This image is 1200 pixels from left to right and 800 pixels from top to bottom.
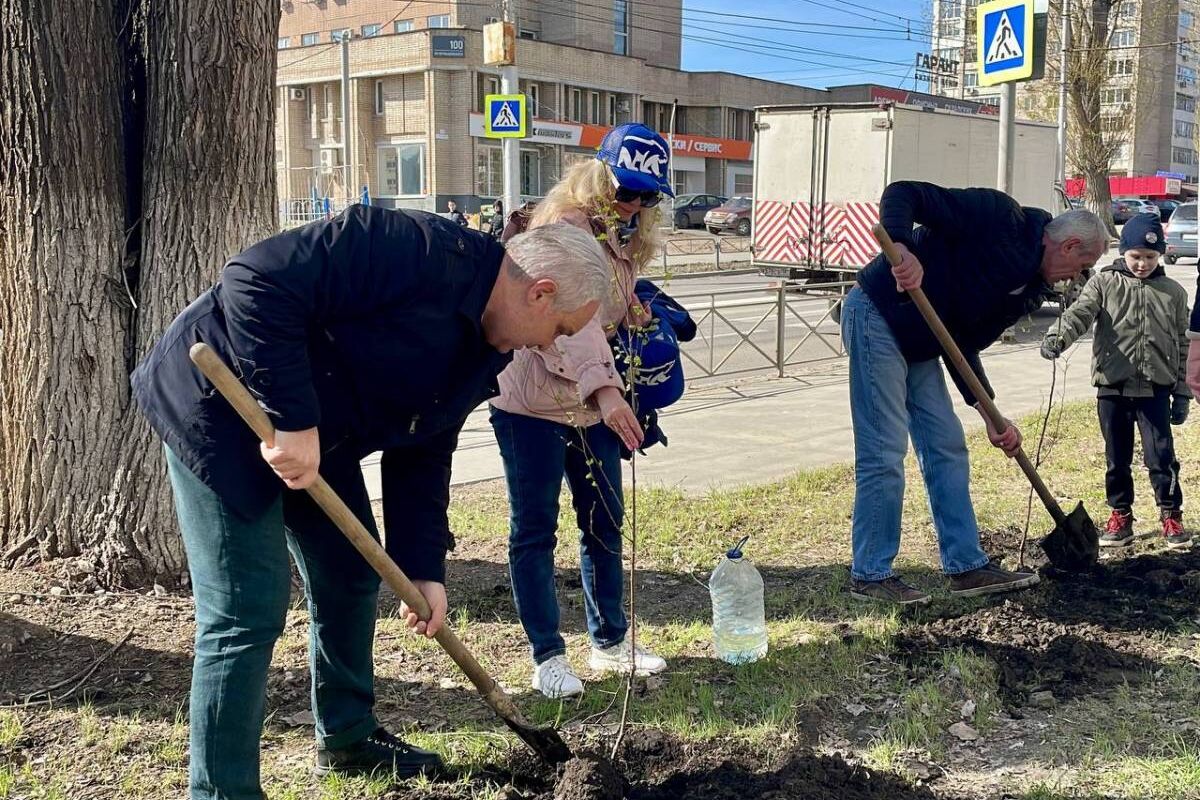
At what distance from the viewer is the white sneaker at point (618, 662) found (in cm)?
383

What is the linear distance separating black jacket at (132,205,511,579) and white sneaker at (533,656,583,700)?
1.20 metres

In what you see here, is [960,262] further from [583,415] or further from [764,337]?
[764,337]

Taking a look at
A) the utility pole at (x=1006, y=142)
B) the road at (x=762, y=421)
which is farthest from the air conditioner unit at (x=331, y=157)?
the utility pole at (x=1006, y=142)

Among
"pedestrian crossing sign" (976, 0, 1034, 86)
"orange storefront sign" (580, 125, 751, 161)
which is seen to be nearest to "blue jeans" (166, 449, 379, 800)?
"pedestrian crossing sign" (976, 0, 1034, 86)

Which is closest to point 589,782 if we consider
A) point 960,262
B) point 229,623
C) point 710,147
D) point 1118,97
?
point 229,623

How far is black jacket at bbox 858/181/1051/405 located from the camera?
429cm

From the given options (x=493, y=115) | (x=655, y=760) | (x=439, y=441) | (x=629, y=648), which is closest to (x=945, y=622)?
(x=629, y=648)

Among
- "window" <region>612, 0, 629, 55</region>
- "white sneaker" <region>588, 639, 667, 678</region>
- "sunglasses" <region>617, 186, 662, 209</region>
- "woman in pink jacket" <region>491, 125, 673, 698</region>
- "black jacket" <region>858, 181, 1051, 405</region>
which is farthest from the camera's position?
"window" <region>612, 0, 629, 55</region>

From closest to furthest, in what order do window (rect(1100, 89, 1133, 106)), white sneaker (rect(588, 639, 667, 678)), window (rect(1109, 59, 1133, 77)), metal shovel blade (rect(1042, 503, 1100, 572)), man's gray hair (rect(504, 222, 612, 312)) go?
man's gray hair (rect(504, 222, 612, 312))
white sneaker (rect(588, 639, 667, 678))
metal shovel blade (rect(1042, 503, 1100, 572))
window (rect(1109, 59, 1133, 77))
window (rect(1100, 89, 1133, 106))

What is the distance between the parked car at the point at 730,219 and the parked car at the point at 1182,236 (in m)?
12.6

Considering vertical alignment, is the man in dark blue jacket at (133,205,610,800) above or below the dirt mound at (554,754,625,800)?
above

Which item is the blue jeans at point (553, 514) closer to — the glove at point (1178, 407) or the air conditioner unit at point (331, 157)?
the glove at point (1178, 407)

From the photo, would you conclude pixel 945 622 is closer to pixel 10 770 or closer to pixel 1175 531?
pixel 1175 531

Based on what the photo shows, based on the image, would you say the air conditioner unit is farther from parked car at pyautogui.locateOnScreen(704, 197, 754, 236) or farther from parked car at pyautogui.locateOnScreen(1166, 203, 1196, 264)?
parked car at pyautogui.locateOnScreen(1166, 203, 1196, 264)
